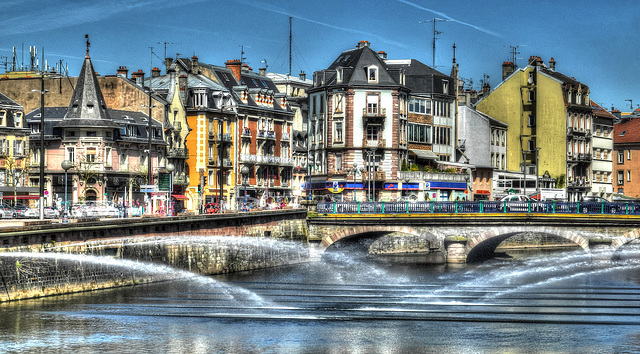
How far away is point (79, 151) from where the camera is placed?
368 feet

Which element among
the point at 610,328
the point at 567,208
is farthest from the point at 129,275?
the point at 567,208

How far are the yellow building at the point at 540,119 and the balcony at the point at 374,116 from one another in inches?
1254

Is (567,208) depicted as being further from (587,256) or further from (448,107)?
(448,107)

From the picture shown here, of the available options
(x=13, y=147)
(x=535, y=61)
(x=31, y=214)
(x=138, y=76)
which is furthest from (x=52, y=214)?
(x=535, y=61)

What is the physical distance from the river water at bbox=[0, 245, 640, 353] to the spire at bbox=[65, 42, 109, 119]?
38165mm

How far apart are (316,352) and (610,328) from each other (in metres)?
17.6

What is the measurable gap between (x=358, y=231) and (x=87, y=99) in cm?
3604

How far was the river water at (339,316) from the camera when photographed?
50.6m

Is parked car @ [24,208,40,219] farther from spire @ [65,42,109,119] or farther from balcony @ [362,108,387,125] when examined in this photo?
balcony @ [362,108,387,125]

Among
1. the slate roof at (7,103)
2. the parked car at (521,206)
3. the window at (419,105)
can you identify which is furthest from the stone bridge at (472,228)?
the slate roof at (7,103)

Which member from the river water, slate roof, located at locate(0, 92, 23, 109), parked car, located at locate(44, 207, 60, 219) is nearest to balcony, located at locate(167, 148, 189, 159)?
slate roof, located at locate(0, 92, 23, 109)

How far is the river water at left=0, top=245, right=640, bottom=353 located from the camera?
50.6 meters

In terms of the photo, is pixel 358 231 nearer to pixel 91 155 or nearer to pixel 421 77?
pixel 91 155

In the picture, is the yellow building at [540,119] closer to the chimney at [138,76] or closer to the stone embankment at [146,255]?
the chimney at [138,76]
